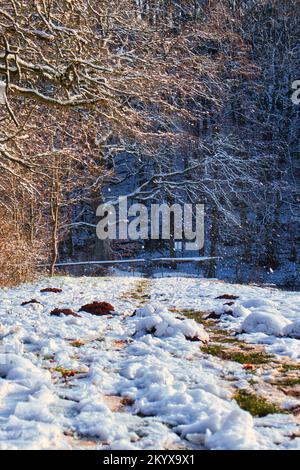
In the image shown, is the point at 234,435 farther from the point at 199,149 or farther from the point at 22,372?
the point at 199,149

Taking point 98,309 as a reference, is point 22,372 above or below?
above

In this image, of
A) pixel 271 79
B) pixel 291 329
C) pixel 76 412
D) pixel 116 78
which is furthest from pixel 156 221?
pixel 76 412

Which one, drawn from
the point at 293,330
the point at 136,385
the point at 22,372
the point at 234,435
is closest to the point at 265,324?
the point at 293,330

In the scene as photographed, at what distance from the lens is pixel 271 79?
30.9m

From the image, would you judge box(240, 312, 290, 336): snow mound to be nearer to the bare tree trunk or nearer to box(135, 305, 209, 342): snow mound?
box(135, 305, 209, 342): snow mound

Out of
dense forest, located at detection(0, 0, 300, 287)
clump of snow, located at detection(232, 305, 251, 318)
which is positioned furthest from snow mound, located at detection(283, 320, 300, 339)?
dense forest, located at detection(0, 0, 300, 287)

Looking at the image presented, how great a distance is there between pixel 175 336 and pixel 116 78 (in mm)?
5008

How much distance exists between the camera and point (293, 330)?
4.46 m

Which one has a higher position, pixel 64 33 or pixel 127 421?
pixel 64 33

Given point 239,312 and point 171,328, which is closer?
point 171,328

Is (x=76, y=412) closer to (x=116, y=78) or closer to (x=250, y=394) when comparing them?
(x=250, y=394)

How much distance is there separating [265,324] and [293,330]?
1.14 ft

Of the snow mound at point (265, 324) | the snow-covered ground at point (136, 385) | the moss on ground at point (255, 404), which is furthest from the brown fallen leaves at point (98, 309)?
the moss on ground at point (255, 404)

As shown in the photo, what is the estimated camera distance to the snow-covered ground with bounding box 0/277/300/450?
203cm
